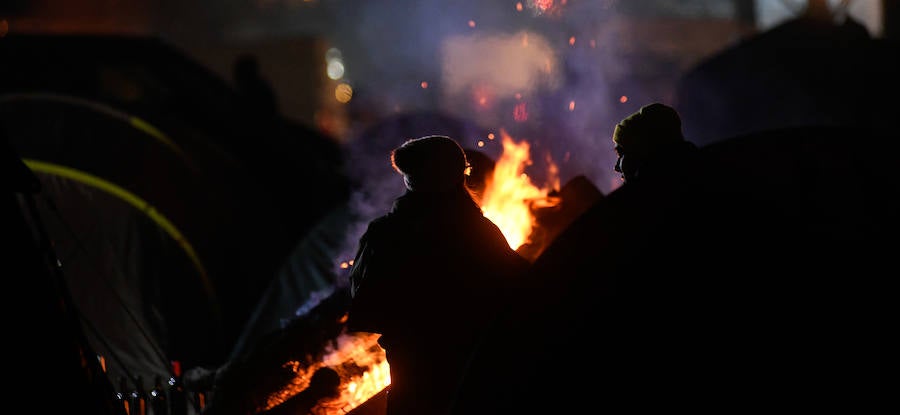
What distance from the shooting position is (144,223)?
337 inches

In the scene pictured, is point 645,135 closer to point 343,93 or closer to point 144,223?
point 144,223

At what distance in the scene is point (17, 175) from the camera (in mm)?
3775

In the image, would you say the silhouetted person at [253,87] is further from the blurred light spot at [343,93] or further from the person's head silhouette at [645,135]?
the person's head silhouette at [645,135]

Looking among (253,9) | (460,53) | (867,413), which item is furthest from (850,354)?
(253,9)

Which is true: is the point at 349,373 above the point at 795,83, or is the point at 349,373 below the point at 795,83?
below

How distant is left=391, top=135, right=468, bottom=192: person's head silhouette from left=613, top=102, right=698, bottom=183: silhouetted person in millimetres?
811

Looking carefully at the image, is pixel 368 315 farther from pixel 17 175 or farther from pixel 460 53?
pixel 460 53

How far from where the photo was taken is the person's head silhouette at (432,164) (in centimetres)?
386

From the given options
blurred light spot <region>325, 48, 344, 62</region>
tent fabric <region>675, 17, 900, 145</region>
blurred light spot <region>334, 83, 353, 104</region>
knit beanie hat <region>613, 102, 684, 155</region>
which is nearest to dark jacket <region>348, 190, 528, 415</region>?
knit beanie hat <region>613, 102, 684, 155</region>

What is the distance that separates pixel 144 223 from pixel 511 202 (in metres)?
4.18

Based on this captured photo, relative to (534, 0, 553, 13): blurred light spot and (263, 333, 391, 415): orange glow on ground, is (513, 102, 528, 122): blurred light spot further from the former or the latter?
(263, 333, 391, 415): orange glow on ground

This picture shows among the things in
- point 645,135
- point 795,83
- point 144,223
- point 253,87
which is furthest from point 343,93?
point 645,135

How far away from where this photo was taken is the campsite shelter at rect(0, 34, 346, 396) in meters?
7.74

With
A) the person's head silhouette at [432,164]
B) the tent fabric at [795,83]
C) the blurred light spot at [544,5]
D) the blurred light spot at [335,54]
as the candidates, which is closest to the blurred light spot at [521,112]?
the blurred light spot at [544,5]
